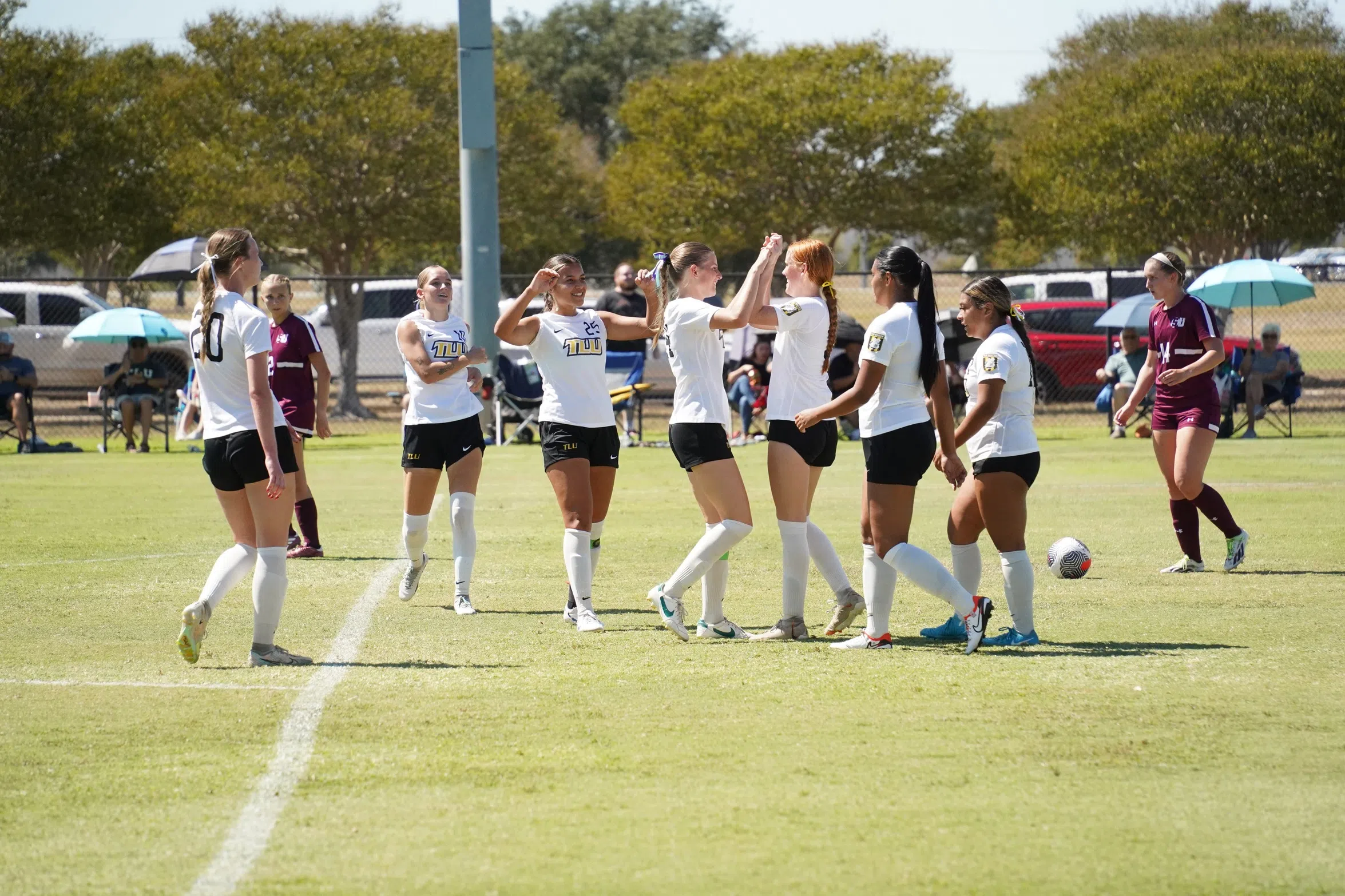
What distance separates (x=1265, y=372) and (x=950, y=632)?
52.2 feet

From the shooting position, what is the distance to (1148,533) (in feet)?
37.9

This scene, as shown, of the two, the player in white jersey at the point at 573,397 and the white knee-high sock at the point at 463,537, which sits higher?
the player in white jersey at the point at 573,397

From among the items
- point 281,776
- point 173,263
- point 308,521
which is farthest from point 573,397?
point 173,263

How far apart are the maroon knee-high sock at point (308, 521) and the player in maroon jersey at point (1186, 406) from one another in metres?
5.72

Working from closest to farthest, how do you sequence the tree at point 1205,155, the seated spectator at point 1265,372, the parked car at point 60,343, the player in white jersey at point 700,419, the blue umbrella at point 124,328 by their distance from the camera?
the player in white jersey at point 700,419
the blue umbrella at point 124,328
the seated spectator at point 1265,372
the parked car at point 60,343
the tree at point 1205,155

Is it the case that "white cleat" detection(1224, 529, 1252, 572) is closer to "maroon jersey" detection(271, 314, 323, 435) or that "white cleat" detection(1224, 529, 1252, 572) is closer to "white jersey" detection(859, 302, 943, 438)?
"white jersey" detection(859, 302, 943, 438)

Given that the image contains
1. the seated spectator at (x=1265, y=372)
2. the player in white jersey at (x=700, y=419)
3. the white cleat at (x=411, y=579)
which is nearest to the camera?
the player in white jersey at (x=700, y=419)

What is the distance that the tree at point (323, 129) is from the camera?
31.5m

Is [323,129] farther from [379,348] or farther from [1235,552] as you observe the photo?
[1235,552]

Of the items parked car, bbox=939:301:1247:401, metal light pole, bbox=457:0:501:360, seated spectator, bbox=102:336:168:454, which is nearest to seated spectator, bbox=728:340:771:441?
metal light pole, bbox=457:0:501:360

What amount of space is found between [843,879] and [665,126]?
3192 cm

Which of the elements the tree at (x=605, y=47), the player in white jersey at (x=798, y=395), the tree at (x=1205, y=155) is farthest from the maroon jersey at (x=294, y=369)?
the tree at (x=605, y=47)

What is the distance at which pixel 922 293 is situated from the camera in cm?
692

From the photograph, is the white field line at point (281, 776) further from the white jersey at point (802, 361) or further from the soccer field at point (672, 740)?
the white jersey at point (802, 361)
